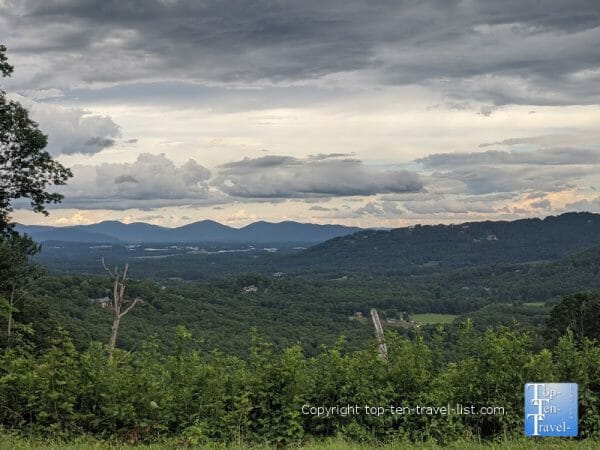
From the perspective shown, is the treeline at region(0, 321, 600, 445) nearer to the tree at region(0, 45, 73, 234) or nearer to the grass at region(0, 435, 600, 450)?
the grass at region(0, 435, 600, 450)

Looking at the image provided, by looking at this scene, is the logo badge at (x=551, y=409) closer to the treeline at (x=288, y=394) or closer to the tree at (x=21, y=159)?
the treeline at (x=288, y=394)

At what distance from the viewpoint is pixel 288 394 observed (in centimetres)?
905

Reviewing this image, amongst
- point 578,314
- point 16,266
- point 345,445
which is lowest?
point 578,314

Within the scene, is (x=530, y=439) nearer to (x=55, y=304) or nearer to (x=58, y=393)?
(x=58, y=393)

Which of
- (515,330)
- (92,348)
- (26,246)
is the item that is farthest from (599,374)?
(26,246)

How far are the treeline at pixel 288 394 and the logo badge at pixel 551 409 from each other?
0.47ft

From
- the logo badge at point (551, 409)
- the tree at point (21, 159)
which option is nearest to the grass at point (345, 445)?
the logo badge at point (551, 409)

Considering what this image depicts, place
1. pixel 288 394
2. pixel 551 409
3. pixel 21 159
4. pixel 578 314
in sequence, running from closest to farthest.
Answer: pixel 551 409
pixel 288 394
pixel 21 159
pixel 578 314

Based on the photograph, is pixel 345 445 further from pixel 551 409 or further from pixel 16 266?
pixel 16 266

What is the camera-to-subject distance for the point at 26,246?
31.6 metres

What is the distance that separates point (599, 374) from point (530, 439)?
1853mm

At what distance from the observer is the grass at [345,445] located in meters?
7.71

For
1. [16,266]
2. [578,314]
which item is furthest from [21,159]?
[578,314]

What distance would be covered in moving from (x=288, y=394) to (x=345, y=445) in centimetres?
142
